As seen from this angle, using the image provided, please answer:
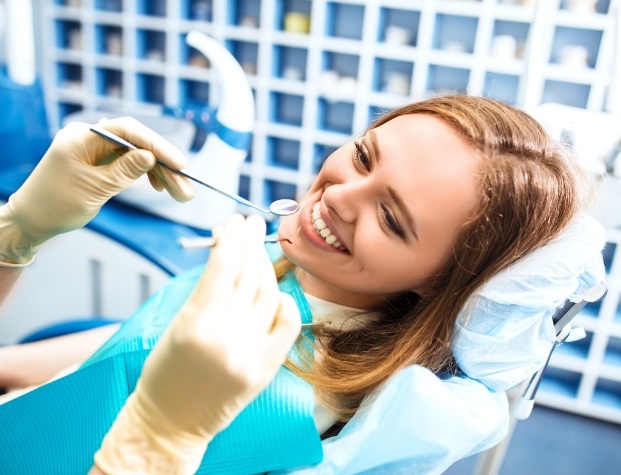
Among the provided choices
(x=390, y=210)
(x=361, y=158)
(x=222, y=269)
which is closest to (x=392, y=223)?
(x=390, y=210)

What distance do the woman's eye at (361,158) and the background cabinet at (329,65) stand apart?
84 centimetres

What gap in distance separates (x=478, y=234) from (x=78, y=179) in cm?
57

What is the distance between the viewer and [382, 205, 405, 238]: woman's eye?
822 millimetres

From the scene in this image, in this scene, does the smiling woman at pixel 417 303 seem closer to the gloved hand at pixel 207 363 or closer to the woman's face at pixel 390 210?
the woman's face at pixel 390 210

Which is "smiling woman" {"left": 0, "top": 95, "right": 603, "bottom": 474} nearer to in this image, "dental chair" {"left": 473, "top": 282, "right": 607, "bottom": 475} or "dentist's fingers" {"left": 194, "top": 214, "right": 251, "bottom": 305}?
"dental chair" {"left": 473, "top": 282, "right": 607, "bottom": 475}

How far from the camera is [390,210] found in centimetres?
82

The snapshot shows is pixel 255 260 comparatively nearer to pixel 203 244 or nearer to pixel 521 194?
pixel 203 244

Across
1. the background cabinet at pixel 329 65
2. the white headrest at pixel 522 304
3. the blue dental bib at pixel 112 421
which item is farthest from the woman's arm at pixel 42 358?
the background cabinet at pixel 329 65

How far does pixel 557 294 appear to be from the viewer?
0.79 meters

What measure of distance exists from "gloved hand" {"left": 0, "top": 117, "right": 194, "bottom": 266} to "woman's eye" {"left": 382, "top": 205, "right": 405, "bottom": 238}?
0.89ft

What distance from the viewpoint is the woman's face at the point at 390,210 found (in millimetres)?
803

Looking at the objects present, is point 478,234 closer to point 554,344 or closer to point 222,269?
point 554,344

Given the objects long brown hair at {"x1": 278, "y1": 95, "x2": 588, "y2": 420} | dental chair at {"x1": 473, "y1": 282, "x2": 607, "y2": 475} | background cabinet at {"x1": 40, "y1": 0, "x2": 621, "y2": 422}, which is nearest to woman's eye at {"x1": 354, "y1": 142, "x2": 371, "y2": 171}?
long brown hair at {"x1": 278, "y1": 95, "x2": 588, "y2": 420}

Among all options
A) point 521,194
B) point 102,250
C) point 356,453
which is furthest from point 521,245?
point 102,250
